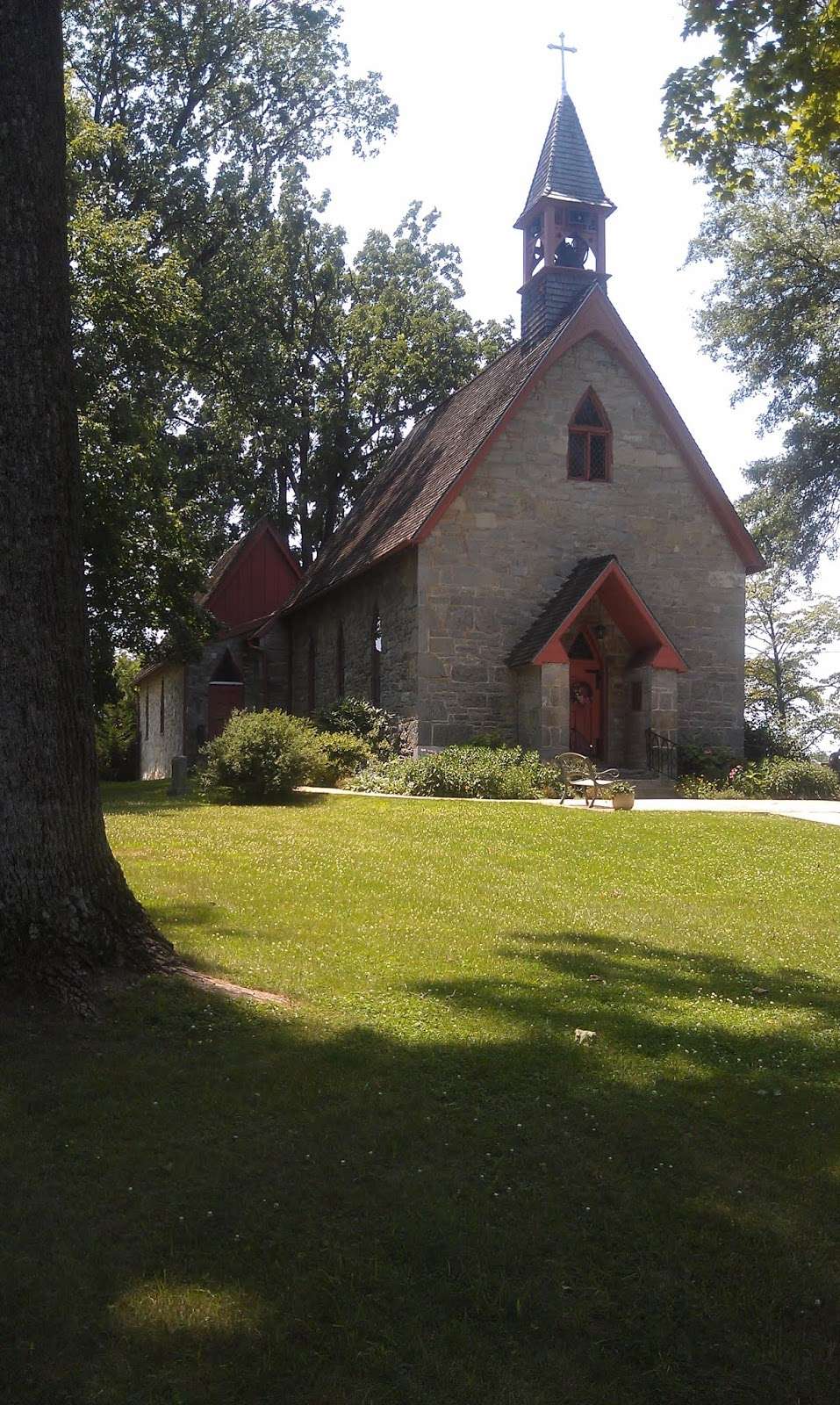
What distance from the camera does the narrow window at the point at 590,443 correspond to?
24.4 m

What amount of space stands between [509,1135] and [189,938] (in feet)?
11.5

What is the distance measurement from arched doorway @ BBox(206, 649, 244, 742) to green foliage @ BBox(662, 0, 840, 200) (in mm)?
25911

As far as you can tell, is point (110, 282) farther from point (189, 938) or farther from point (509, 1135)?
point (509, 1135)

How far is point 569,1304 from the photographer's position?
3.58 meters

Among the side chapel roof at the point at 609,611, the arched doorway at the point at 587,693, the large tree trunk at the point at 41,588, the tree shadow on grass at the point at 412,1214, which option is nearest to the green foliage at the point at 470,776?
the side chapel roof at the point at 609,611

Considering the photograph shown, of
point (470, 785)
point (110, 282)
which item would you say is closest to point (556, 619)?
point (470, 785)

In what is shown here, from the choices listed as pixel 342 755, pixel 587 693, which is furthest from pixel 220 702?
pixel 587 693

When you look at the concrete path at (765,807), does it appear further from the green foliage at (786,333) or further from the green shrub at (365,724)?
the green foliage at (786,333)

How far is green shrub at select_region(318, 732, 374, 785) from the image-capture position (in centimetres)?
2167

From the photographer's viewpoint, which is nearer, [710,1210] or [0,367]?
[710,1210]

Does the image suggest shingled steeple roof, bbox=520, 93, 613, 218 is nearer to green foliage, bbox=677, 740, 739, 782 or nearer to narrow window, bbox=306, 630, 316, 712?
narrow window, bbox=306, 630, 316, 712

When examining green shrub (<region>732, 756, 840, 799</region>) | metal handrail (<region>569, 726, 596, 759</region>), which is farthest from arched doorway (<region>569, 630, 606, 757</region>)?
green shrub (<region>732, 756, 840, 799</region>)

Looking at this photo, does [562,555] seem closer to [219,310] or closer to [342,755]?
[342,755]

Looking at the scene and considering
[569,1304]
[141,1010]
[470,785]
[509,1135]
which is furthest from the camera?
[470,785]
